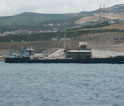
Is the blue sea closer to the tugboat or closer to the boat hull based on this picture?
the boat hull

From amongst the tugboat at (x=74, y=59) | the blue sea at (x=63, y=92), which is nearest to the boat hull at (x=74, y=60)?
the tugboat at (x=74, y=59)

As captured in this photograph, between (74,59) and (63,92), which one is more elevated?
(74,59)

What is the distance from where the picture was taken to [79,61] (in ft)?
366

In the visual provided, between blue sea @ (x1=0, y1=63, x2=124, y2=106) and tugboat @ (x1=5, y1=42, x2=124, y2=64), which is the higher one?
tugboat @ (x1=5, y1=42, x2=124, y2=64)

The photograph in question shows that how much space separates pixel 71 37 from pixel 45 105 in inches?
→ 4677

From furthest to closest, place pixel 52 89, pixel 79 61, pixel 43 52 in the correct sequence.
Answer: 1. pixel 43 52
2. pixel 79 61
3. pixel 52 89

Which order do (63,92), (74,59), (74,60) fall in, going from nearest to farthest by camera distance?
(63,92) → (74,60) → (74,59)

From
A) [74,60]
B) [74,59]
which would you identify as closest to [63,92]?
[74,60]

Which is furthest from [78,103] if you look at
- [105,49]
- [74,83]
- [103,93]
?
[105,49]

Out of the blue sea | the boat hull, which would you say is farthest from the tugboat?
the blue sea

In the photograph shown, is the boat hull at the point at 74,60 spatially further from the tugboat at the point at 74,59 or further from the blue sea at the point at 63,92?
the blue sea at the point at 63,92

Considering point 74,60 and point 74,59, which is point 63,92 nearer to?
point 74,60

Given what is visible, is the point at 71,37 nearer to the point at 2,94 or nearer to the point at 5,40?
the point at 5,40

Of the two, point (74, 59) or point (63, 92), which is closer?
point (63, 92)
